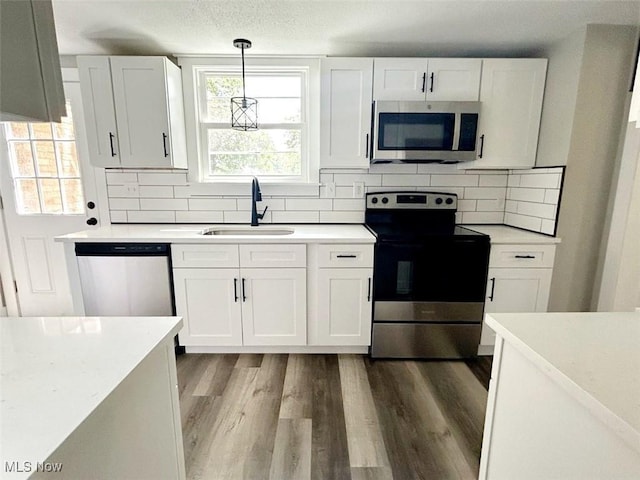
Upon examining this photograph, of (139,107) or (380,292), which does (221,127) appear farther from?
(380,292)

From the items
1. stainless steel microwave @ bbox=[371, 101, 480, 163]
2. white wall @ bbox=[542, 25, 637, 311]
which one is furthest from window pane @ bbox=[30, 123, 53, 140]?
white wall @ bbox=[542, 25, 637, 311]

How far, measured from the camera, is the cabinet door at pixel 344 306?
2.18 m

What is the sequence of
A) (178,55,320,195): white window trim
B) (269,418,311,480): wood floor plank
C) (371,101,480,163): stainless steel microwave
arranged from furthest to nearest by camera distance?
1. (178,55,320,195): white window trim
2. (371,101,480,163): stainless steel microwave
3. (269,418,311,480): wood floor plank

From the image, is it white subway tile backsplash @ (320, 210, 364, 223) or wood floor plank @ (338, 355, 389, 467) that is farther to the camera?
white subway tile backsplash @ (320, 210, 364, 223)

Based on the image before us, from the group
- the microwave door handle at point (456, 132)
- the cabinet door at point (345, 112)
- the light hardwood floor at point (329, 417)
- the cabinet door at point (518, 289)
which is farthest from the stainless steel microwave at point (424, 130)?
the light hardwood floor at point (329, 417)

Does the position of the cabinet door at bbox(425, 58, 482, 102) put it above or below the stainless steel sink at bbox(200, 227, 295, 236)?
above

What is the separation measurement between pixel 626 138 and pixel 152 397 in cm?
281

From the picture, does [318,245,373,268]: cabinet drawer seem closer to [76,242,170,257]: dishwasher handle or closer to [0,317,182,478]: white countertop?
[76,242,170,257]: dishwasher handle

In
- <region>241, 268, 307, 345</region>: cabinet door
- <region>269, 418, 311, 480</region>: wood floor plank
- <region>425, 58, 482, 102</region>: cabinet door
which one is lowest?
<region>269, 418, 311, 480</region>: wood floor plank

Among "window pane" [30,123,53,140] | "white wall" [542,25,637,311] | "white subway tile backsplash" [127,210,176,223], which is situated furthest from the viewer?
"white subway tile backsplash" [127,210,176,223]

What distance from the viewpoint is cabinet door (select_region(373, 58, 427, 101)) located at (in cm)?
223

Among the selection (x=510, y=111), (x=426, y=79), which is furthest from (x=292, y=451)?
(x=510, y=111)

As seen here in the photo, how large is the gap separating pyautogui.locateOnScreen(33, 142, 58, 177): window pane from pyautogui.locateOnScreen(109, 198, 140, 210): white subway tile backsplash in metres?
0.52

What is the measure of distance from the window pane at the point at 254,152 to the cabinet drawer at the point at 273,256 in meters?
0.81
